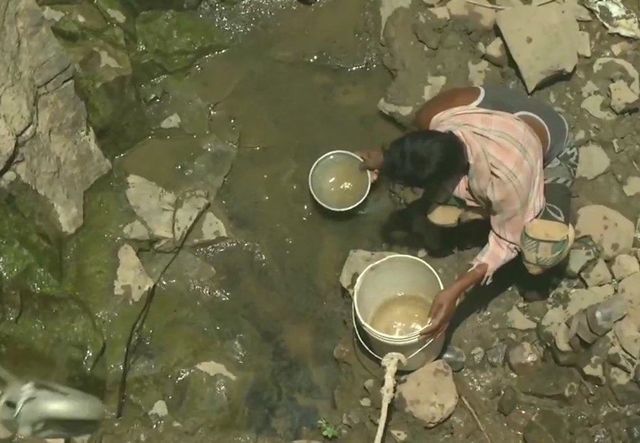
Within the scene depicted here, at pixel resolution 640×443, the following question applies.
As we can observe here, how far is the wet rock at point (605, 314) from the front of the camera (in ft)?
9.84

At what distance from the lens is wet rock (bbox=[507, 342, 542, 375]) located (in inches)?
122

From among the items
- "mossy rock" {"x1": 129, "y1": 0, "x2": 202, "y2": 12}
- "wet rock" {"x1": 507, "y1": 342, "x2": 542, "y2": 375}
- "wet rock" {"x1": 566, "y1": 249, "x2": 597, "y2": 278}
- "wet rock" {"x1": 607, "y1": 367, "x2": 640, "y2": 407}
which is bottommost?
"wet rock" {"x1": 607, "y1": 367, "x2": 640, "y2": 407}

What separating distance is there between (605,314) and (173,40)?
95.2 inches

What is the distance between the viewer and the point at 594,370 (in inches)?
121

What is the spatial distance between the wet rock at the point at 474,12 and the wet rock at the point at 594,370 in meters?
1.66

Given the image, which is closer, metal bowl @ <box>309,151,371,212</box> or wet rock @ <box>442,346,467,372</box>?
wet rock @ <box>442,346,467,372</box>

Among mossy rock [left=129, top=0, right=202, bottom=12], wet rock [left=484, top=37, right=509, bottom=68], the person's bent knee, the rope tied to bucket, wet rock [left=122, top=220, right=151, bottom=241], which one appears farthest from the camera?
mossy rock [left=129, top=0, right=202, bottom=12]

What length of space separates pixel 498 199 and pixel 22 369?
5.99 ft

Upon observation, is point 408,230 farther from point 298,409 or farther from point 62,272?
point 62,272

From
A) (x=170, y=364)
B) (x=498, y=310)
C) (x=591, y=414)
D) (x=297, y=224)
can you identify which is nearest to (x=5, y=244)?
(x=170, y=364)

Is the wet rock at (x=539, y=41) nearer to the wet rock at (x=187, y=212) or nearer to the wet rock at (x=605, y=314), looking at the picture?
the wet rock at (x=605, y=314)

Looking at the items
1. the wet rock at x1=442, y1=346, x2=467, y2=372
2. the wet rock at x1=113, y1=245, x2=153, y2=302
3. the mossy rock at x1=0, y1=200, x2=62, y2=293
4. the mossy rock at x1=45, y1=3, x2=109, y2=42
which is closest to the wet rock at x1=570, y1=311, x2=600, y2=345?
the wet rock at x1=442, y1=346, x2=467, y2=372

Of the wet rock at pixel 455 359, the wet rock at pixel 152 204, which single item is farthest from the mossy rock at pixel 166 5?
the wet rock at pixel 455 359

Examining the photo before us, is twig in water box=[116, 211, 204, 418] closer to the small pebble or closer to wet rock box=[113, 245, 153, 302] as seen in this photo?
wet rock box=[113, 245, 153, 302]
